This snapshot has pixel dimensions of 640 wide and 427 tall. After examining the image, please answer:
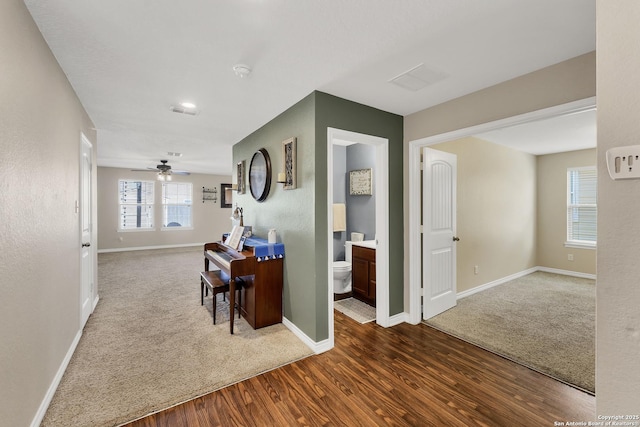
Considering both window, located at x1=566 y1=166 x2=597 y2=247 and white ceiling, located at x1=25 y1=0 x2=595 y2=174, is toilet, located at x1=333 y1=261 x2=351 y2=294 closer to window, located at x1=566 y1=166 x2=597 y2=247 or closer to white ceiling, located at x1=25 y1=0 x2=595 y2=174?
white ceiling, located at x1=25 y1=0 x2=595 y2=174

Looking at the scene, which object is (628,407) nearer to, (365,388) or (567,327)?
(365,388)

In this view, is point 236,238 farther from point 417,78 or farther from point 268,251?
point 417,78

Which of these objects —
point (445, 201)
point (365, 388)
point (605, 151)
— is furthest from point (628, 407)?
point (445, 201)

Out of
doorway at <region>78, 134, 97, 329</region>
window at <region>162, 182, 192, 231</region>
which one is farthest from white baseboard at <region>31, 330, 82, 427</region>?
window at <region>162, 182, 192, 231</region>

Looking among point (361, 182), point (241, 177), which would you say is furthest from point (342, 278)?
point (241, 177)

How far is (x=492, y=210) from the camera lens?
174 inches

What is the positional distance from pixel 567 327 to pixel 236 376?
3524mm

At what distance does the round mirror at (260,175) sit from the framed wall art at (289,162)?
455 mm

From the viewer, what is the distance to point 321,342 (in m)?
2.51

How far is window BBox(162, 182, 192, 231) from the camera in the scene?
A: 27.4ft

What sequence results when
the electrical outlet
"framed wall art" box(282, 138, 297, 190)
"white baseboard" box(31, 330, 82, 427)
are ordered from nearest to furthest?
the electrical outlet
"white baseboard" box(31, 330, 82, 427)
"framed wall art" box(282, 138, 297, 190)

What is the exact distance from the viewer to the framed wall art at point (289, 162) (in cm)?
278

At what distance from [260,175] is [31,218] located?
2272 millimetres

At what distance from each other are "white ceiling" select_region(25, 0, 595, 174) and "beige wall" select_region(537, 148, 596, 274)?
4428 mm
